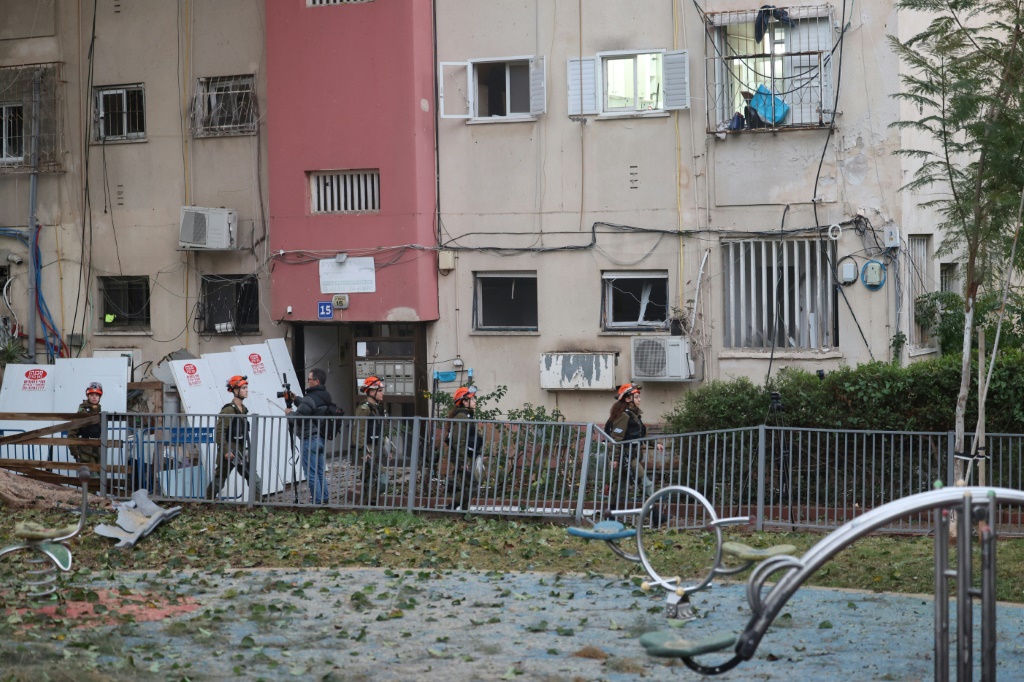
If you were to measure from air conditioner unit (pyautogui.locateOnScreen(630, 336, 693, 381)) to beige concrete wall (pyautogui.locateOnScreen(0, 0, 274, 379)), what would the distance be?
251 inches

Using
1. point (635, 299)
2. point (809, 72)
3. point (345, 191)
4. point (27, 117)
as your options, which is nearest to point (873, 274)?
point (809, 72)

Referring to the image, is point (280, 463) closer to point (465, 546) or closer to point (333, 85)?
point (465, 546)

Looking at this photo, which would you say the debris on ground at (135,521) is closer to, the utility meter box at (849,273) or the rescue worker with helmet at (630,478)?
the rescue worker with helmet at (630,478)

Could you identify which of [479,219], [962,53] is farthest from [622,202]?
[962,53]

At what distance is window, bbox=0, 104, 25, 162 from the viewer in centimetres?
2288

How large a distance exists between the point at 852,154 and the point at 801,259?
170cm

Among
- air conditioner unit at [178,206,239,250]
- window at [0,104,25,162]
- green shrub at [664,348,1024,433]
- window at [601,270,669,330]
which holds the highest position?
window at [0,104,25,162]

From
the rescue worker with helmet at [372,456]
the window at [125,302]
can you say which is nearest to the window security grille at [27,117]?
the window at [125,302]

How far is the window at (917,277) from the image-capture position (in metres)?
18.5

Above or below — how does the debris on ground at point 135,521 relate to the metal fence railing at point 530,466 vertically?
below

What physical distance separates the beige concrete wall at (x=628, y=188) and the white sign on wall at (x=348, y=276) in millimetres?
1230

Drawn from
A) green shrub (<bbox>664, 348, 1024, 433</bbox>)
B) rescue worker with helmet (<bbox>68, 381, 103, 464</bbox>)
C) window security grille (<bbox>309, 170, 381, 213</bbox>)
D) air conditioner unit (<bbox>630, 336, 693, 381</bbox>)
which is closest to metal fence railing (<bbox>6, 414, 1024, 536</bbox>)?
rescue worker with helmet (<bbox>68, 381, 103, 464</bbox>)

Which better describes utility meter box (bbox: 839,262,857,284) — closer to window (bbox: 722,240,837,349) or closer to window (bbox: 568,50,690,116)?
window (bbox: 722,240,837,349)

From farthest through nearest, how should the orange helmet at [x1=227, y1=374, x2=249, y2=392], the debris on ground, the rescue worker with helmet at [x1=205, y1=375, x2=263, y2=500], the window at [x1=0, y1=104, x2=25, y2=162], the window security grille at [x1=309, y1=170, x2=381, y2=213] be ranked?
1. the window at [x1=0, y1=104, x2=25, y2=162]
2. the window security grille at [x1=309, y1=170, x2=381, y2=213]
3. the orange helmet at [x1=227, y1=374, x2=249, y2=392]
4. the rescue worker with helmet at [x1=205, y1=375, x2=263, y2=500]
5. the debris on ground
